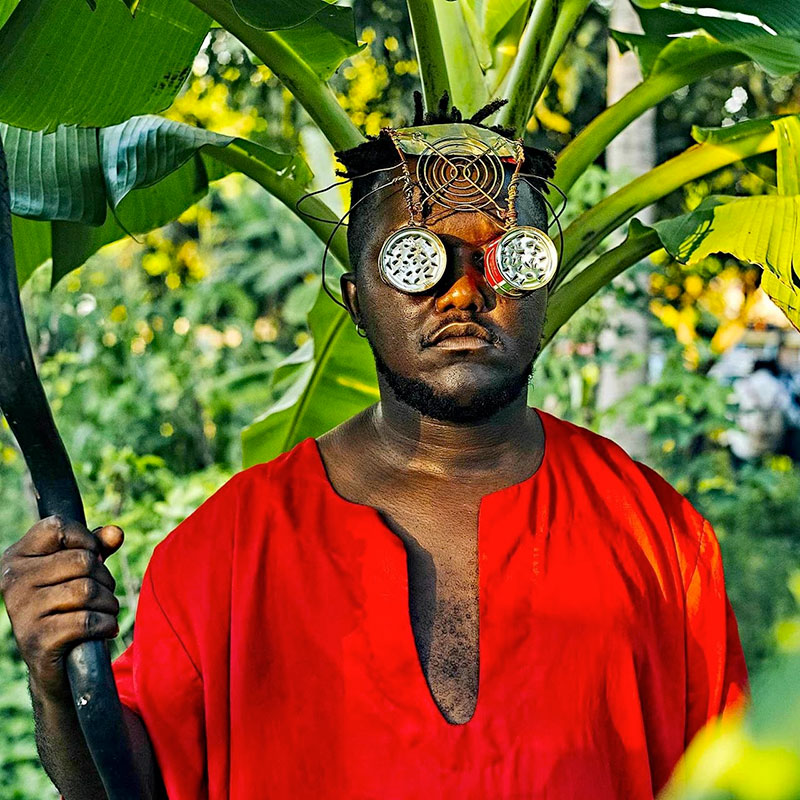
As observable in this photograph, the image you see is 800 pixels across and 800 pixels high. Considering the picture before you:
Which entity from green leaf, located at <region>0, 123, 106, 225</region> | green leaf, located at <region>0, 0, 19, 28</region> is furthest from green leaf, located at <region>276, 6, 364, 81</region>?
green leaf, located at <region>0, 0, 19, 28</region>

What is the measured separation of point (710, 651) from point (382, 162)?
1089 millimetres

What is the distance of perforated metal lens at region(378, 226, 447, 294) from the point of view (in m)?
1.95

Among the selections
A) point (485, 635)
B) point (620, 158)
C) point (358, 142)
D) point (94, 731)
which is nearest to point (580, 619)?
point (485, 635)

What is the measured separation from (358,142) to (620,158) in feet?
9.09

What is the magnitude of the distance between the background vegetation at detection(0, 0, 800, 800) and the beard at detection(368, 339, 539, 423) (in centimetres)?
151

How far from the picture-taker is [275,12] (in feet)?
6.46

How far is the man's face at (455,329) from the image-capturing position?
1.96m

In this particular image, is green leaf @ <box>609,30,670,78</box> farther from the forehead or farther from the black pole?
the black pole

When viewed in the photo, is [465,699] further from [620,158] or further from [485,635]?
[620,158]

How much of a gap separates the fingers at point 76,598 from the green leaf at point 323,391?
61.8 inches

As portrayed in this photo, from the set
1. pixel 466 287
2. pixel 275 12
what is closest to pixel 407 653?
pixel 466 287

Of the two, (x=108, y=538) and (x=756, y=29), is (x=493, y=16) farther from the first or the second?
(x=108, y=538)

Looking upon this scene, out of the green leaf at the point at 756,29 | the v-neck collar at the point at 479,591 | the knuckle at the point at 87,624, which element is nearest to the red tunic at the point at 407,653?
the v-neck collar at the point at 479,591

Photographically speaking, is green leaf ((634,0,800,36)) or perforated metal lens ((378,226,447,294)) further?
green leaf ((634,0,800,36))
